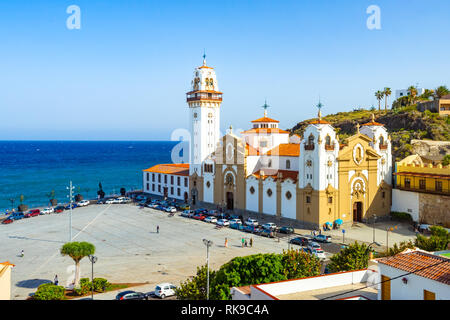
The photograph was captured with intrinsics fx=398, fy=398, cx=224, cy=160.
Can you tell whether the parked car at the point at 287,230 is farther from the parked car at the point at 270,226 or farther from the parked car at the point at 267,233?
the parked car at the point at 267,233

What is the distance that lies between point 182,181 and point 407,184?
127 feet

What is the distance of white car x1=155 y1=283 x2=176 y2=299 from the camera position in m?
29.5

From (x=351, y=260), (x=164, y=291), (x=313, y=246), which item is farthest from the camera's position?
(x=313, y=246)

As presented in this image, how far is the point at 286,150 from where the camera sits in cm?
6031

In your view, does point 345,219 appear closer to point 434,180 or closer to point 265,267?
point 434,180

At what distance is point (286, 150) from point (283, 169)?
2972mm

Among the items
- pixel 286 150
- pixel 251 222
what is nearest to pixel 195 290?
pixel 251 222

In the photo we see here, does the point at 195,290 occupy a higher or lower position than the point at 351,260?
lower

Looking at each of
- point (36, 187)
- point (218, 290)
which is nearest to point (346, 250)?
point (218, 290)

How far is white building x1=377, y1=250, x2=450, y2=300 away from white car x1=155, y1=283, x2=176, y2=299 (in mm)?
16701

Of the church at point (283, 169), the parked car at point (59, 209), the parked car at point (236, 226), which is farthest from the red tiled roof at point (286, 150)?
the parked car at point (59, 209)

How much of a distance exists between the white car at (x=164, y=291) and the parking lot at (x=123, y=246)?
237 cm

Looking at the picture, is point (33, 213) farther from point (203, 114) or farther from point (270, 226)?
point (270, 226)

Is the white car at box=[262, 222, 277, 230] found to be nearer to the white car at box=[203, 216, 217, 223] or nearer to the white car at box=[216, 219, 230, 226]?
the white car at box=[216, 219, 230, 226]
